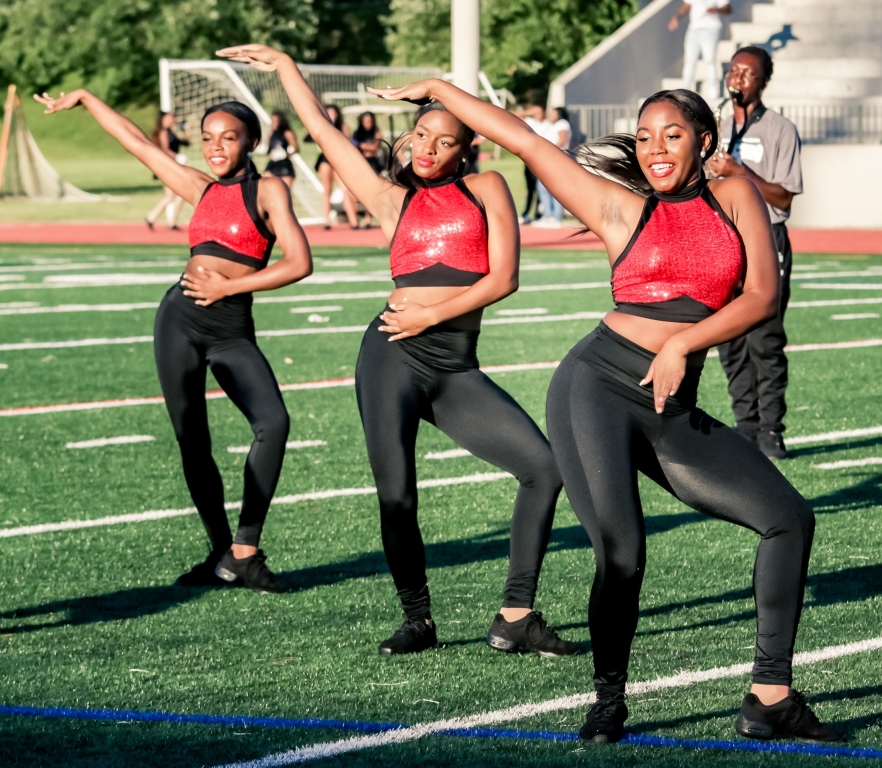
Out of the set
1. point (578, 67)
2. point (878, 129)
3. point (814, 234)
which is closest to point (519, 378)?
point (814, 234)

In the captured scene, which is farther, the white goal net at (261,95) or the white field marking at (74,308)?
the white goal net at (261,95)

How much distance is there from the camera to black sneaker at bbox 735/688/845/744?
14.5ft

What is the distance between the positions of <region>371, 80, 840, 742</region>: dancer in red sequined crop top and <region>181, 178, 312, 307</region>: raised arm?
83.3 inches

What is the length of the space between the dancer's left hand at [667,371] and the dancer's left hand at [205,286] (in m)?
→ 2.59

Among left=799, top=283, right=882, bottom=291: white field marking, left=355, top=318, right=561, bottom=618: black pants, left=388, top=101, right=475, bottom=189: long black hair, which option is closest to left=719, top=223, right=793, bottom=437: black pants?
left=388, top=101, right=475, bottom=189: long black hair

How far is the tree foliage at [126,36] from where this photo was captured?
60219 mm

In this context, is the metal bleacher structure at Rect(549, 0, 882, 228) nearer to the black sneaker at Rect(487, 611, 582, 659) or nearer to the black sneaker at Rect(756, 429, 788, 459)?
the black sneaker at Rect(756, 429, 788, 459)

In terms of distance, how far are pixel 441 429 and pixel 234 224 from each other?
1649 mm

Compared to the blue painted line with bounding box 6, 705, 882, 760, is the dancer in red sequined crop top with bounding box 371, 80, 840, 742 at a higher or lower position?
higher

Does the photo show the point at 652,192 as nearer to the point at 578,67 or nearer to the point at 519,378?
the point at 519,378

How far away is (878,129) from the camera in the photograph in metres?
28.2

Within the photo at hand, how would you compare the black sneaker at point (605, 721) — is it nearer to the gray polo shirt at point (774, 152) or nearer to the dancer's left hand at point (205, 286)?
the dancer's left hand at point (205, 286)

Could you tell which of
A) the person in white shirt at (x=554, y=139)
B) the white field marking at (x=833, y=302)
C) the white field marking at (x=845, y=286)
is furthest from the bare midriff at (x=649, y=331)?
the person in white shirt at (x=554, y=139)

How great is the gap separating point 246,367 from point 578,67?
27490 mm
